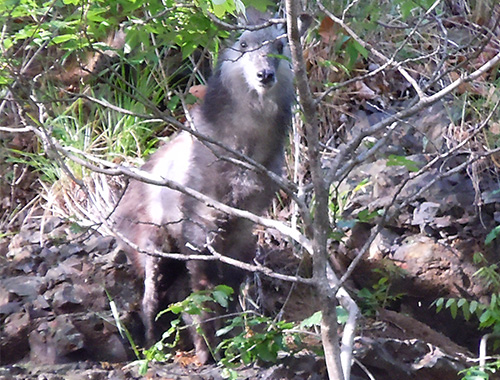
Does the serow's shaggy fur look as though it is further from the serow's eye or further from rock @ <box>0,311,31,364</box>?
rock @ <box>0,311,31,364</box>

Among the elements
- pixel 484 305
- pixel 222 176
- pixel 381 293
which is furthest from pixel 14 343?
pixel 484 305

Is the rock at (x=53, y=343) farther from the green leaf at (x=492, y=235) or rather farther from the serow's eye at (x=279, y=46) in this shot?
the green leaf at (x=492, y=235)

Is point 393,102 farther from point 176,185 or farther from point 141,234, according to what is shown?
point 176,185

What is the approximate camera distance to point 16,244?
4.17 meters

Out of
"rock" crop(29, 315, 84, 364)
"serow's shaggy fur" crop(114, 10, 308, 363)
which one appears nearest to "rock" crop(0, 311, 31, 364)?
"rock" crop(29, 315, 84, 364)

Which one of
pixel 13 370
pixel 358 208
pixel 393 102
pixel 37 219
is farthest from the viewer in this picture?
pixel 393 102

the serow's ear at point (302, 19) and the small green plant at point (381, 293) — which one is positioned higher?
the serow's ear at point (302, 19)

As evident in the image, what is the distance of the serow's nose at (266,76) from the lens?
11.5 ft

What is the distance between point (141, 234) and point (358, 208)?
5.12 ft

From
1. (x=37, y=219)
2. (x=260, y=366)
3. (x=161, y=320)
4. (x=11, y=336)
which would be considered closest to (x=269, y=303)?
(x=161, y=320)

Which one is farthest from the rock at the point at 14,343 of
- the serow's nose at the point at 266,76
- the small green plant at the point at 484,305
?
the small green plant at the point at 484,305

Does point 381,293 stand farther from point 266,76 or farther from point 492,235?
point 266,76

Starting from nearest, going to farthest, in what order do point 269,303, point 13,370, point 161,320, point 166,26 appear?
point 166,26
point 13,370
point 161,320
point 269,303

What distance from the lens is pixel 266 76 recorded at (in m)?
3.51
